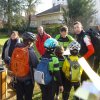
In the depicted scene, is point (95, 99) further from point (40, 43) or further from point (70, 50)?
point (40, 43)

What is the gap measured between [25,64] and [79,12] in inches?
1517

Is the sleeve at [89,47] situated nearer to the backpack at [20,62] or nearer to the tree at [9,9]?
the backpack at [20,62]

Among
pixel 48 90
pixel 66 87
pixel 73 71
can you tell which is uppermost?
pixel 73 71

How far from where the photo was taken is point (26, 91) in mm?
5109

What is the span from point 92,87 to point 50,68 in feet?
9.05

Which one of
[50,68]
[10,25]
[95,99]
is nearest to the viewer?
[95,99]

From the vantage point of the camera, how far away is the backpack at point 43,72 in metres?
4.81

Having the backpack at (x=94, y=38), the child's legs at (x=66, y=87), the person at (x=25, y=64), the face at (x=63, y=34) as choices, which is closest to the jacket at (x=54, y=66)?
the person at (x=25, y=64)

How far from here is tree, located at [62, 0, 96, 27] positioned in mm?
42938

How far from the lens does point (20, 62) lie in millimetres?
4922

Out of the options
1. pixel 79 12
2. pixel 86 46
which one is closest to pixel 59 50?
pixel 86 46

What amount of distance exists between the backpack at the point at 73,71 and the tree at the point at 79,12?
124 ft

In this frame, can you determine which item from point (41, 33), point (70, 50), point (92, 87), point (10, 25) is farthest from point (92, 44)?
point (10, 25)

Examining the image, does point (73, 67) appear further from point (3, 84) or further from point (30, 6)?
point (30, 6)
